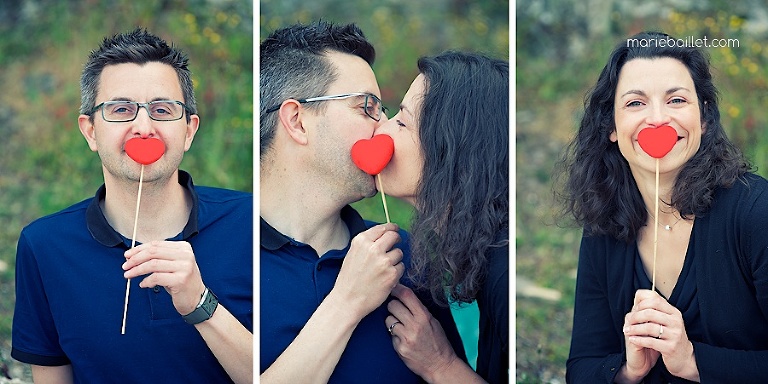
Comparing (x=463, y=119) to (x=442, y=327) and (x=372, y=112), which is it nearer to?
(x=372, y=112)

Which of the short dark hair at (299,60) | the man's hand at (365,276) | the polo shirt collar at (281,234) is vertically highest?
the short dark hair at (299,60)

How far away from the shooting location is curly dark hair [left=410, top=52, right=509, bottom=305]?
329cm

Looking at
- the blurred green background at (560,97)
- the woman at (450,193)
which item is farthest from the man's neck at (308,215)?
the blurred green background at (560,97)

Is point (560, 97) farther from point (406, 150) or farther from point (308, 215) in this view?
point (308, 215)

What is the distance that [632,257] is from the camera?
3.27 m

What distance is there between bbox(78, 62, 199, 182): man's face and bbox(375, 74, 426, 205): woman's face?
66cm

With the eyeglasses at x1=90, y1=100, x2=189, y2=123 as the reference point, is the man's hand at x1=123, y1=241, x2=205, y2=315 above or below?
below

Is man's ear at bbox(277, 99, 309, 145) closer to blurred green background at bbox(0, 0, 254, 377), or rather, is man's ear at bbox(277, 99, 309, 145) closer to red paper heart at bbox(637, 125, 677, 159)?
blurred green background at bbox(0, 0, 254, 377)

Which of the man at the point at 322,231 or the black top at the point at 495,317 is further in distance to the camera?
the black top at the point at 495,317

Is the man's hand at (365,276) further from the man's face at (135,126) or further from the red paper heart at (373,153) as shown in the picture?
the man's face at (135,126)

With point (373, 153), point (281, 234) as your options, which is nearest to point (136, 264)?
point (281, 234)

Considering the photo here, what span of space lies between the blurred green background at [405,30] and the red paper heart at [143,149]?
0.51 m

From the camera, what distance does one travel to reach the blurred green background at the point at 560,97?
3475 millimetres

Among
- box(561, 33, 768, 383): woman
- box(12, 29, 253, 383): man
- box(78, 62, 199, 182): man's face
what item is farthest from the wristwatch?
box(561, 33, 768, 383): woman
